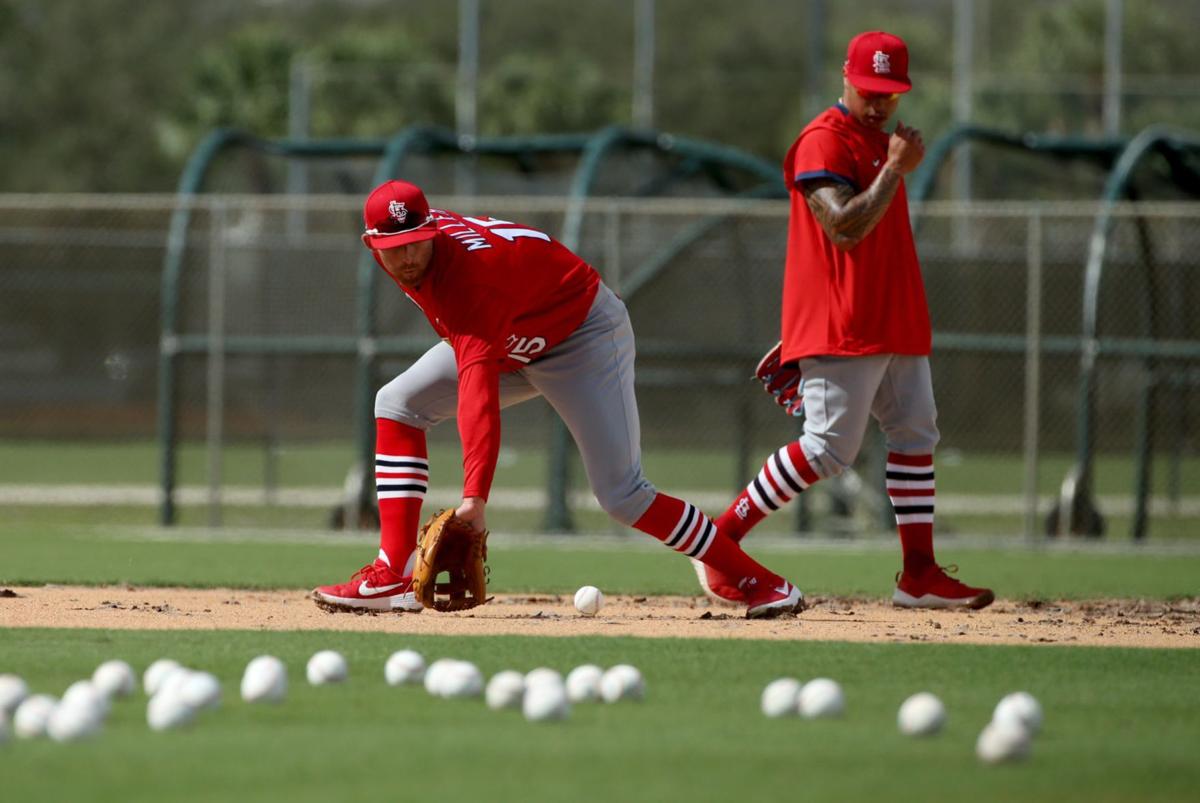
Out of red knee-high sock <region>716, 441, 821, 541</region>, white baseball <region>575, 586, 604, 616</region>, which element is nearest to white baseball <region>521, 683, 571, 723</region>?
white baseball <region>575, 586, 604, 616</region>

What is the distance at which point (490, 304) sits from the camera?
21.9 ft

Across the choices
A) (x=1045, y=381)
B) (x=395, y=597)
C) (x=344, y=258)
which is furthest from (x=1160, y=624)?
(x=1045, y=381)

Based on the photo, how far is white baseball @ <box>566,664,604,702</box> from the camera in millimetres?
5180

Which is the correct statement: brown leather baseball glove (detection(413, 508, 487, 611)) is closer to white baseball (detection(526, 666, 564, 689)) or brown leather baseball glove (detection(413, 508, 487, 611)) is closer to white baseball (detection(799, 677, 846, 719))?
white baseball (detection(526, 666, 564, 689))

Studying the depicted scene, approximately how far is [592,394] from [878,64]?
193 cm

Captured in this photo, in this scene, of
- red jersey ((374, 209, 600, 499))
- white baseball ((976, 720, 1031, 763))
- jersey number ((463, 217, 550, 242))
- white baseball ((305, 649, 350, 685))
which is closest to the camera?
white baseball ((976, 720, 1031, 763))

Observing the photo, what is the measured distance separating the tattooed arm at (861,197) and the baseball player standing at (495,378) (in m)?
0.99

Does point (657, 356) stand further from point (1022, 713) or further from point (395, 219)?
point (1022, 713)

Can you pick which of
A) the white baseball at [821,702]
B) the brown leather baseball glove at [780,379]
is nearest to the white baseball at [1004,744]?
the white baseball at [821,702]

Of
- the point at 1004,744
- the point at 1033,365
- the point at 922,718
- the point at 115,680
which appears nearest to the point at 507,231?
the point at 115,680

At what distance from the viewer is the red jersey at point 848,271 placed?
7.64 metres

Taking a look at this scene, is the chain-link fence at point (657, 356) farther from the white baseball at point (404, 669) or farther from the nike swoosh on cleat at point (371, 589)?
the white baseball at point (404, 669)

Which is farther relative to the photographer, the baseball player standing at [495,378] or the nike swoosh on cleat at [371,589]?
the nike swoosh on cleat at [371,589]

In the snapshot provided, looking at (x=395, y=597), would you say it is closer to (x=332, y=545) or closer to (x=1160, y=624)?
(x=1160, y=624)
